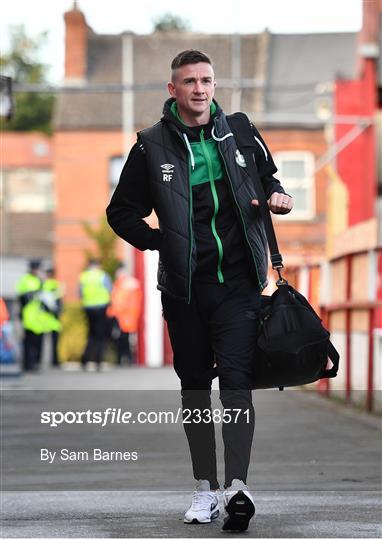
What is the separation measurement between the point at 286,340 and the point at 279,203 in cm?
52

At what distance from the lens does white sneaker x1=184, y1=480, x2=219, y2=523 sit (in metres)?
6.21

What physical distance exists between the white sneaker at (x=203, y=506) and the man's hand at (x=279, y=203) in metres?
1.10

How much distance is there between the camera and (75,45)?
49.8 m

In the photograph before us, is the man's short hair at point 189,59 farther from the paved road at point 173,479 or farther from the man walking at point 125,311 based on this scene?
the man walking at point 125,311

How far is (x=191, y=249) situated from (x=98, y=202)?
1676 inches

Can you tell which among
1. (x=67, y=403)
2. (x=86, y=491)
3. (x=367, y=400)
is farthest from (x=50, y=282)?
(x=86, y=491)

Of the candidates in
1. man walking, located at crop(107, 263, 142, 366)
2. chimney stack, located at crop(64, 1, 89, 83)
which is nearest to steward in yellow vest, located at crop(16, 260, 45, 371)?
man walking, located at crop(107, 263, 142, 366)

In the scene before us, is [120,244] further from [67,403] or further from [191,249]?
[191,249]

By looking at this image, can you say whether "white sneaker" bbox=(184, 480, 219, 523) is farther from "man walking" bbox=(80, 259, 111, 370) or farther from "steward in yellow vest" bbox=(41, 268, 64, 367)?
"steward in yellow vest" bbox=(41, 268, 64, 367)

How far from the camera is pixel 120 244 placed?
159ft

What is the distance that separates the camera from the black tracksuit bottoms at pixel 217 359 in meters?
6.16

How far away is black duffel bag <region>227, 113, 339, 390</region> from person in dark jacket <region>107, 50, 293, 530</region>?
0.05m

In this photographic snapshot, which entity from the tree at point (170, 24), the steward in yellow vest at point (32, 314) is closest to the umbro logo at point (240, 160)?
the steward in yellow vest at point (32, 314)

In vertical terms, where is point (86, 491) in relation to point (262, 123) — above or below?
below
